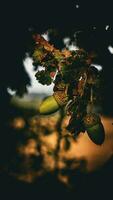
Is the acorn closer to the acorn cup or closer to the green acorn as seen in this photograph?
the green acorn

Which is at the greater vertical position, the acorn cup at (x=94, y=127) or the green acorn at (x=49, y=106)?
the green acorn at (x=49, y=106)

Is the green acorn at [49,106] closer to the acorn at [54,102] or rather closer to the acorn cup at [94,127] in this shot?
the acorn at [54,102]

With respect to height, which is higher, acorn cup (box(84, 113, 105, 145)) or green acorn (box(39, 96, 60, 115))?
green acorn (box(39, 96, 60, 115))

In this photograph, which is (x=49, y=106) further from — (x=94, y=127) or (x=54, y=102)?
(x=94, y=127)

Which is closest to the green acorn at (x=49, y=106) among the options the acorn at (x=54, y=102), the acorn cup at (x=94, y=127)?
the acorn at (x=54, y=102)

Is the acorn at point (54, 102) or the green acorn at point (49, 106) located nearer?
the acorn at point (54, 102)

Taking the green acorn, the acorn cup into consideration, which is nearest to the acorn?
the green acorn

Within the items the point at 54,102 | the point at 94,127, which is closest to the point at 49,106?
the point at 54,102

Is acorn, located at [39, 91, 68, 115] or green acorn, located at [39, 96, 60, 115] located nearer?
acorn, located at [39, 91, 68, 115]
